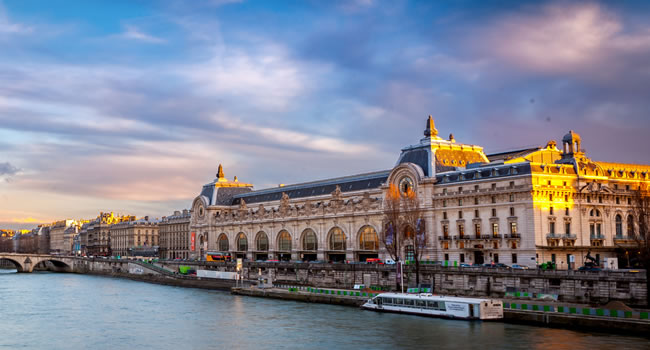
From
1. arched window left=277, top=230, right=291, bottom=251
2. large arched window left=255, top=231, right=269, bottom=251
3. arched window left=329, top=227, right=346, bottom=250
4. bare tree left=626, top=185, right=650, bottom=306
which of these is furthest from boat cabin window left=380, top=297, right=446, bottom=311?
large arched window left=255, top=231, right=269, bottom=251

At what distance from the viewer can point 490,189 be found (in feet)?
292

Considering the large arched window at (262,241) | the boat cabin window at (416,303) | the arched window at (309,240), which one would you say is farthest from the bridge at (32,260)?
the boat cabin window at (416,303)

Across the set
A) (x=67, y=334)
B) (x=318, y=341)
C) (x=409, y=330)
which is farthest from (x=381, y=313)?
(x=67, y=334)

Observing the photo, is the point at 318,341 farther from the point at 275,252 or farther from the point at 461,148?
the point at 275,252

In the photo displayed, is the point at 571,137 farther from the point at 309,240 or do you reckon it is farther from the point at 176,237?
the point at 176,237

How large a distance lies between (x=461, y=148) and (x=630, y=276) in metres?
48.5

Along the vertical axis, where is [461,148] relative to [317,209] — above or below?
above

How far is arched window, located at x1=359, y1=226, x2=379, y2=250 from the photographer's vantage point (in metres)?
109

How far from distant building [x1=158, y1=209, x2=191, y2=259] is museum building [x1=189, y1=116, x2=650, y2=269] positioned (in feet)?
187

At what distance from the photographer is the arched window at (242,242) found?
142m

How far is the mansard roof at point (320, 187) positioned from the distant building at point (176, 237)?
30.5 metres

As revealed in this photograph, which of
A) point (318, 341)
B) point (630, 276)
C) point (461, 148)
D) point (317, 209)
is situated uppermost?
point (461, 148)

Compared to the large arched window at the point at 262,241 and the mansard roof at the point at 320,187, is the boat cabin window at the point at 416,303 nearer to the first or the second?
the mansard roof at the point at 320,187

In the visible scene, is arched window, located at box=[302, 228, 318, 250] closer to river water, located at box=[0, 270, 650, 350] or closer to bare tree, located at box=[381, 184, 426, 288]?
bare tree, located at box=[381, 184, 426, 288]
